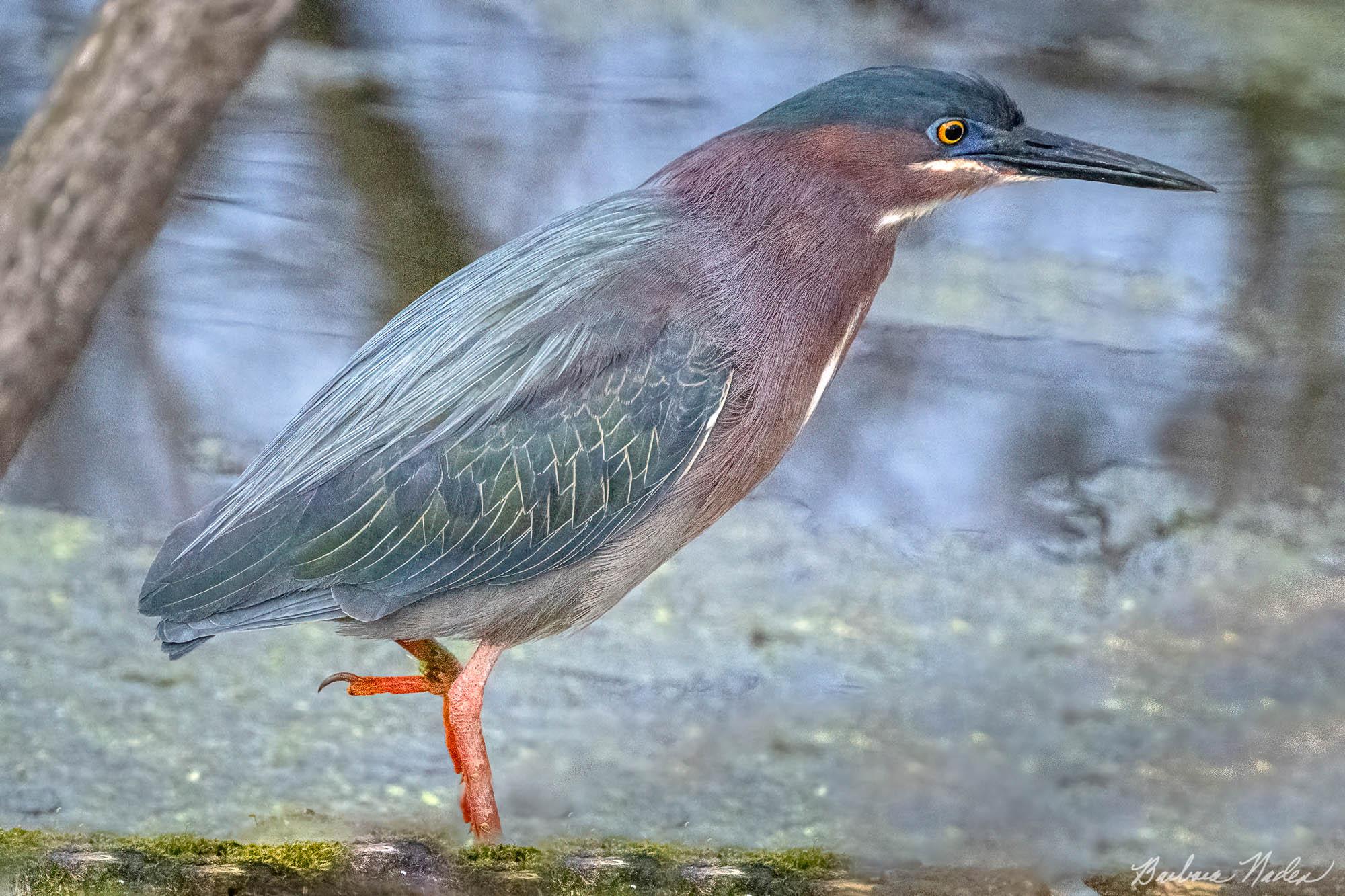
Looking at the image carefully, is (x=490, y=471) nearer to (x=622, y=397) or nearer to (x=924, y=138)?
(x=622, y=397)

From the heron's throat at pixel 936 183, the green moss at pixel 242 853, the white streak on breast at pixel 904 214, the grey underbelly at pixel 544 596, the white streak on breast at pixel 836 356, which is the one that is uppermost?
the heron's throat at pixel 936 183

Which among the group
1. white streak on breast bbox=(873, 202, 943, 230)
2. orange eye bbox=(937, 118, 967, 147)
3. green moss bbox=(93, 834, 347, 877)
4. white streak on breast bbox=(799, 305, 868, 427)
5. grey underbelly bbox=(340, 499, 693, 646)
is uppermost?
orange eye bbox=(937, 118, 967, 147)

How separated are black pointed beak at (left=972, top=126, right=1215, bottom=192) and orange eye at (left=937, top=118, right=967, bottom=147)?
0.02 m

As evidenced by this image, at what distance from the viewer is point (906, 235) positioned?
3289mm

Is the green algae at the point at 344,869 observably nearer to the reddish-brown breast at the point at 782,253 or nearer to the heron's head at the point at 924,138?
the reddish-brown breast at the point at 782,253

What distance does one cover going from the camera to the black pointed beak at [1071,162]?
4.23ft

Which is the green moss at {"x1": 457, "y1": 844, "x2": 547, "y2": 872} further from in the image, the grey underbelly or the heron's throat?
the heron's throat

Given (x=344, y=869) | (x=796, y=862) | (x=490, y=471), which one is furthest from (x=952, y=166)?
(x=344, y=869)

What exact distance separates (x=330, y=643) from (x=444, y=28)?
171 centimetres

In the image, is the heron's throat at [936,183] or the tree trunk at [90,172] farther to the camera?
the tree trunk at [90,172]

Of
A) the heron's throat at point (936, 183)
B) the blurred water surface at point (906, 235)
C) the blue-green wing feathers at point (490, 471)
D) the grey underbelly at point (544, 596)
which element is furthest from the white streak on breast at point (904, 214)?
the blurred water surface at point (906, 235)

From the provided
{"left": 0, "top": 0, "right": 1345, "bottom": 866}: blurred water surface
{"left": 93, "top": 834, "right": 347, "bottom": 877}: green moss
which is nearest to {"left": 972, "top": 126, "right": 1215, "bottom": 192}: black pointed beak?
{"left": 93, "top": 834, "right": 347, "bottom": 877}: green moss

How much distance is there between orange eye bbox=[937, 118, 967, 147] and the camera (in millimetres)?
1274
